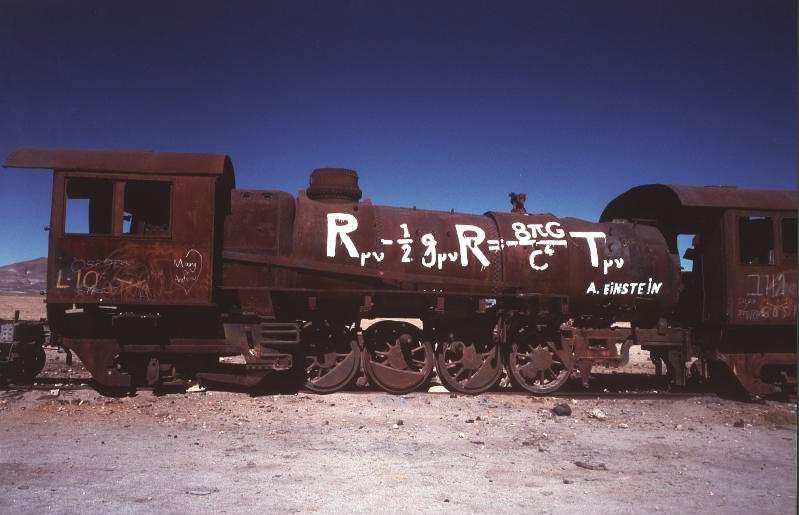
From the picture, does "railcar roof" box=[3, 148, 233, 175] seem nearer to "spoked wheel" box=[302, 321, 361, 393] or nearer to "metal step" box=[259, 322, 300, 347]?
"metal step" box=[259, 322, 300, 347]

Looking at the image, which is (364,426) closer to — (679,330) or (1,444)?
(1,444)

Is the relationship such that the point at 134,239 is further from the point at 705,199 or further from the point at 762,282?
the point at 762,282

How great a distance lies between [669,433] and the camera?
7168mm

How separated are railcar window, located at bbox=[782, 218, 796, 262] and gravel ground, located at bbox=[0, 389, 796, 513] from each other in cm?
305

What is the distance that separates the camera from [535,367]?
9.41m

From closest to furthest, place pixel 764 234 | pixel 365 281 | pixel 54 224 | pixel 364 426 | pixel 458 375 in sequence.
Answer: pixel 364 426 → pixel 54 224 → pixel 365 281 → pixel 458 375 → pixel 764 234

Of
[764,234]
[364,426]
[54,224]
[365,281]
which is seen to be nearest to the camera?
[364,426]

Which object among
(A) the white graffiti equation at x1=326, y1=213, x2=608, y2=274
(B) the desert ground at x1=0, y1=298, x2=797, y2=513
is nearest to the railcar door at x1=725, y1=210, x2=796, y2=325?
(B) the desert ground at x1=0, y1=298, x2=797, y2=513

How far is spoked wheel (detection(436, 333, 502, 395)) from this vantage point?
9.25 metres

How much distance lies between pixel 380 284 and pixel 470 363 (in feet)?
7.56

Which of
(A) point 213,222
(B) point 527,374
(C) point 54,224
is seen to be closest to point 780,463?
(B) point 527,374

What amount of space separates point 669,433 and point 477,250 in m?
4.05

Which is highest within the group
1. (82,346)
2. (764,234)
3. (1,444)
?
(764,234)

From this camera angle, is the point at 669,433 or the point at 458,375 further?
the point at 458,375
